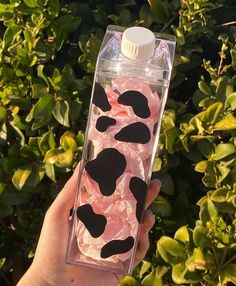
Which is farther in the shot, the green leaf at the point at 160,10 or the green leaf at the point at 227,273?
the green leaf at the point at 160,10

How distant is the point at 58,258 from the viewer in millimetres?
1507

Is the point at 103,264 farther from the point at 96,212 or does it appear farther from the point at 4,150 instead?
the point at 4,150

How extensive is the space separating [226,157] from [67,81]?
1.34 feet

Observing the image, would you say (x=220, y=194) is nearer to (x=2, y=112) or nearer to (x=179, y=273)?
(x=179, y=273)

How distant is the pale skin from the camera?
1475 mm

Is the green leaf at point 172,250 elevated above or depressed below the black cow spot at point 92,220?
below

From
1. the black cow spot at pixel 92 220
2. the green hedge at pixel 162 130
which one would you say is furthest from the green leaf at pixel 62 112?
the black cow spot at pixel 92 220

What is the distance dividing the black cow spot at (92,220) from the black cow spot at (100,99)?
0.64 ft

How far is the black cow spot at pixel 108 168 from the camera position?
129 cm

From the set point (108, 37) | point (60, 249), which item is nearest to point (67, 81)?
point (108, 37)

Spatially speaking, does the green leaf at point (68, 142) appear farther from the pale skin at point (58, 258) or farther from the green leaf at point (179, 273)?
the green leaf at point (179, 273)

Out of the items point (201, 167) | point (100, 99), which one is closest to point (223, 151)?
point (201, 167)

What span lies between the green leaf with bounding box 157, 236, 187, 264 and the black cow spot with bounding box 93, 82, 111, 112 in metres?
0.42

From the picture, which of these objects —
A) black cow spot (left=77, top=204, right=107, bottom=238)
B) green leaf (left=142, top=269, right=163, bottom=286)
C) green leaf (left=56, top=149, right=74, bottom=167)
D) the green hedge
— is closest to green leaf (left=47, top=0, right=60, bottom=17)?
the green hedge
